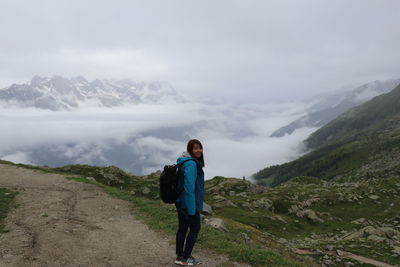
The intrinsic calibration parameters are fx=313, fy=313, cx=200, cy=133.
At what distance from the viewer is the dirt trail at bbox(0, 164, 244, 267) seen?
1468cm

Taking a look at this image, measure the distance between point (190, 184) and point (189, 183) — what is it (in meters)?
0.06

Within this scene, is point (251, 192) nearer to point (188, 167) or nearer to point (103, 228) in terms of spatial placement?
point (103, 228)

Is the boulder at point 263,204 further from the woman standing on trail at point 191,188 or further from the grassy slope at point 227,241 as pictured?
the woman standing on trail at point 191,188

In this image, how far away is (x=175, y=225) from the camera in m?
21.2

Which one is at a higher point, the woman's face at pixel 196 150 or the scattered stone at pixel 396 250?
the woman's face at pixel 196 150

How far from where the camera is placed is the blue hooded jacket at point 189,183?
483 inches

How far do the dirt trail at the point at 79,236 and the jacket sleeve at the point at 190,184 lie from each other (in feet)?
13.0

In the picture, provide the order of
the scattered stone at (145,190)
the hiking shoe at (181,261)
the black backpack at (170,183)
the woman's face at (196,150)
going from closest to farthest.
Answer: the black backpack at (170,183) < the woman's face at (196,150) < the hiking shoe at (181,261) < the scattered stone at (145,190)

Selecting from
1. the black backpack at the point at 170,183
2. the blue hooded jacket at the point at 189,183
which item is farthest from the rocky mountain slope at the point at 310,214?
the black backpack at the point at 170,183

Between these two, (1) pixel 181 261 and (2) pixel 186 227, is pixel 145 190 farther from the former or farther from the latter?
(2) pixel 186 227

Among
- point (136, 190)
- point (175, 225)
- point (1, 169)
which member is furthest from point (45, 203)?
point (136, 190)

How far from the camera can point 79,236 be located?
1797 cm

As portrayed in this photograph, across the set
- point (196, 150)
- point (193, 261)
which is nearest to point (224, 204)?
point (193, 261)

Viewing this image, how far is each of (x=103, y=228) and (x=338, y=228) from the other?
46461mm
